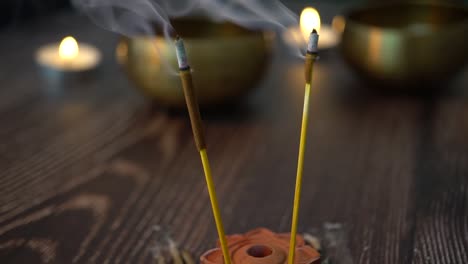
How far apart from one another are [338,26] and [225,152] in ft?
1.58

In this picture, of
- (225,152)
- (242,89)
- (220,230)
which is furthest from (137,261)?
(242,89)

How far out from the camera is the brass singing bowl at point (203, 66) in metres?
1.06

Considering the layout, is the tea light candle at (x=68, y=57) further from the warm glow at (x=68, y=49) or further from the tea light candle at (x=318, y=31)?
the tea light candle at (x=318, y=31)

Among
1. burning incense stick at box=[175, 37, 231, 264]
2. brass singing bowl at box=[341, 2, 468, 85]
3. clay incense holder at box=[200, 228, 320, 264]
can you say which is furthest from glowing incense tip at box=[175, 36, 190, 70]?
brass singing bowl at box=[341, 2, 468, 85]

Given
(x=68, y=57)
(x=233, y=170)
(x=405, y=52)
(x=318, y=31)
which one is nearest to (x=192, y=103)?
(x=233, y=170)

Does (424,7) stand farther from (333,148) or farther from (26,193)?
(26,193)

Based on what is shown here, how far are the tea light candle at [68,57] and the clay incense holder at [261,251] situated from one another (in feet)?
2.54

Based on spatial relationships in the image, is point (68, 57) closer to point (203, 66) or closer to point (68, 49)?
point (68, 49)

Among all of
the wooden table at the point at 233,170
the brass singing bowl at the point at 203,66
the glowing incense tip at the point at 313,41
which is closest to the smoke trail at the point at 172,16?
the brass singing bowl at the point at 203,66

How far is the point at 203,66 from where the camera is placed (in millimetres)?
1057

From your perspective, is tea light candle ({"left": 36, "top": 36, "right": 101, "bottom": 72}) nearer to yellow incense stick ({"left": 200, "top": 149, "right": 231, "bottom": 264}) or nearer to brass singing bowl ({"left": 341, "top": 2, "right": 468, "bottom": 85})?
brass singing bowl ({"left": 341, "top": 2, "right": 468, "bottom": 85})

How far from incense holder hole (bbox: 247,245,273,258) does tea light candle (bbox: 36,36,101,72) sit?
0.79 meters

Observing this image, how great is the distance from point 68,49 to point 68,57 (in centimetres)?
2

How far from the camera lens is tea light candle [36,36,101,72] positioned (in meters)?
1.30
